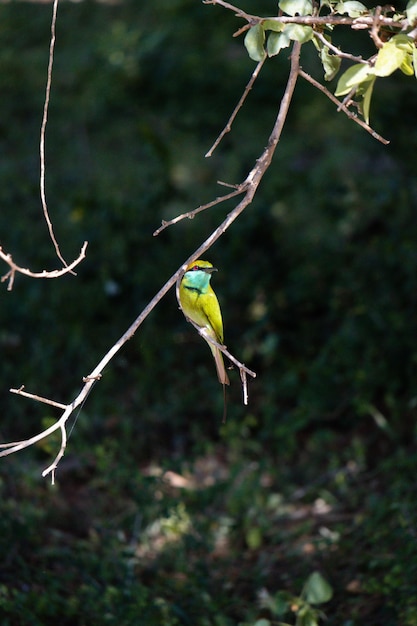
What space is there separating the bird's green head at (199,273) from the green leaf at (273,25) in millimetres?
634

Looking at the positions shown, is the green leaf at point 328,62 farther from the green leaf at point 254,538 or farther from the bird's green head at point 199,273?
the green leaf at point 254,538

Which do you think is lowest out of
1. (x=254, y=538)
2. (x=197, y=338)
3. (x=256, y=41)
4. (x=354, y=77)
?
(x=254, y=538)

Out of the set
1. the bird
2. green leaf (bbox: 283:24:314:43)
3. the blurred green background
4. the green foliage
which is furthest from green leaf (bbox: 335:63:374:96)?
the blurred green background

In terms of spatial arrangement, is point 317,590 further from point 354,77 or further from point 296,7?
point 296,7

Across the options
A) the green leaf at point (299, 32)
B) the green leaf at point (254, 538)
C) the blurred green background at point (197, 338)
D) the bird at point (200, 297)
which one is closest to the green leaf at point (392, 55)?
the green leaf at point (299, 32)

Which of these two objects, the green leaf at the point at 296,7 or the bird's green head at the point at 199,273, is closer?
the green leaf at the point at 296,7

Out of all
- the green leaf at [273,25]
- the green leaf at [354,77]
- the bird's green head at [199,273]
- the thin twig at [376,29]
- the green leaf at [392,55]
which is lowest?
the bird's green head at [199,273]

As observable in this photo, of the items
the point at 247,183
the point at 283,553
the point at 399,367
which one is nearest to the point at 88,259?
the point at 399,367

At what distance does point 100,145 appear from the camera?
635 cm

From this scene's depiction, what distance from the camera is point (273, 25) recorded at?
2.00 meters

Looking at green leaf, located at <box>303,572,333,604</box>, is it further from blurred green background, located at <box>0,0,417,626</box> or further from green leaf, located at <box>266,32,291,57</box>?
green leaf, located at <box>266,32,291,57</box>

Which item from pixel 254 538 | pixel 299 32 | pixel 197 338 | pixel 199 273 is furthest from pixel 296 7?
pixel 197 338

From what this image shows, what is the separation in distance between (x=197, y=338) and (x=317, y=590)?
205 cm

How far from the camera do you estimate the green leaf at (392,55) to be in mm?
1846
